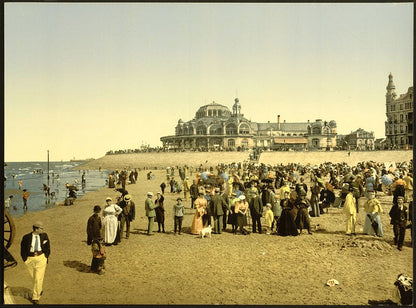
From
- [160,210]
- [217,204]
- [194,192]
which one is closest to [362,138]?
[194,192]

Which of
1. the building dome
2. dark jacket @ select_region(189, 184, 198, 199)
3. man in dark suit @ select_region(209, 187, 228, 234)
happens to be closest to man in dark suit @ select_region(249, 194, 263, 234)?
man in dark suit @ select_region(209, 187, 228, 234)

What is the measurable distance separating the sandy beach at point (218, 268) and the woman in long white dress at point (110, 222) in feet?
0.76

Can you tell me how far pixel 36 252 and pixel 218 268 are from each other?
11.4 ft

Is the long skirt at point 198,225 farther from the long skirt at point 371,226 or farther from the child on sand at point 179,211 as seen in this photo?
the long skirt at point 371,226

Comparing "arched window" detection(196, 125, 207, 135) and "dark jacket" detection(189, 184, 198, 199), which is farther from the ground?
"arched window" detection(196, 125, 207, 135)

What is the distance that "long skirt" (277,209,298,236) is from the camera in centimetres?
889

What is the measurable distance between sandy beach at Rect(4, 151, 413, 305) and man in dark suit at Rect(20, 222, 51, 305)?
19.1 inches

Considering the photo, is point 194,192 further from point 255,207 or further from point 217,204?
point 255,207

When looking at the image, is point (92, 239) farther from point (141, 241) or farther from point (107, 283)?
point (141, 241)

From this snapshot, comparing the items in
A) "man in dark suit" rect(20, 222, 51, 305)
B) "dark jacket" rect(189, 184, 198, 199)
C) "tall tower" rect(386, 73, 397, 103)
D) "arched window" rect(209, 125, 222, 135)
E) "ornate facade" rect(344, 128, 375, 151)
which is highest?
"arched window" rect(209, 125, 222, 135)

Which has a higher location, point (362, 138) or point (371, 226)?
point (362, 138)

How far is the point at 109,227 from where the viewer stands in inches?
314

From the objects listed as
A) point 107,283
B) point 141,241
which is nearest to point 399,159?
point 141,241

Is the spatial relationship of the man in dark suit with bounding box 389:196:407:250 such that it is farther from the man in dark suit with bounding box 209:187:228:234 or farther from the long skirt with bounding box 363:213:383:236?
the man in dark suit with bounding box 209:187:228:234
